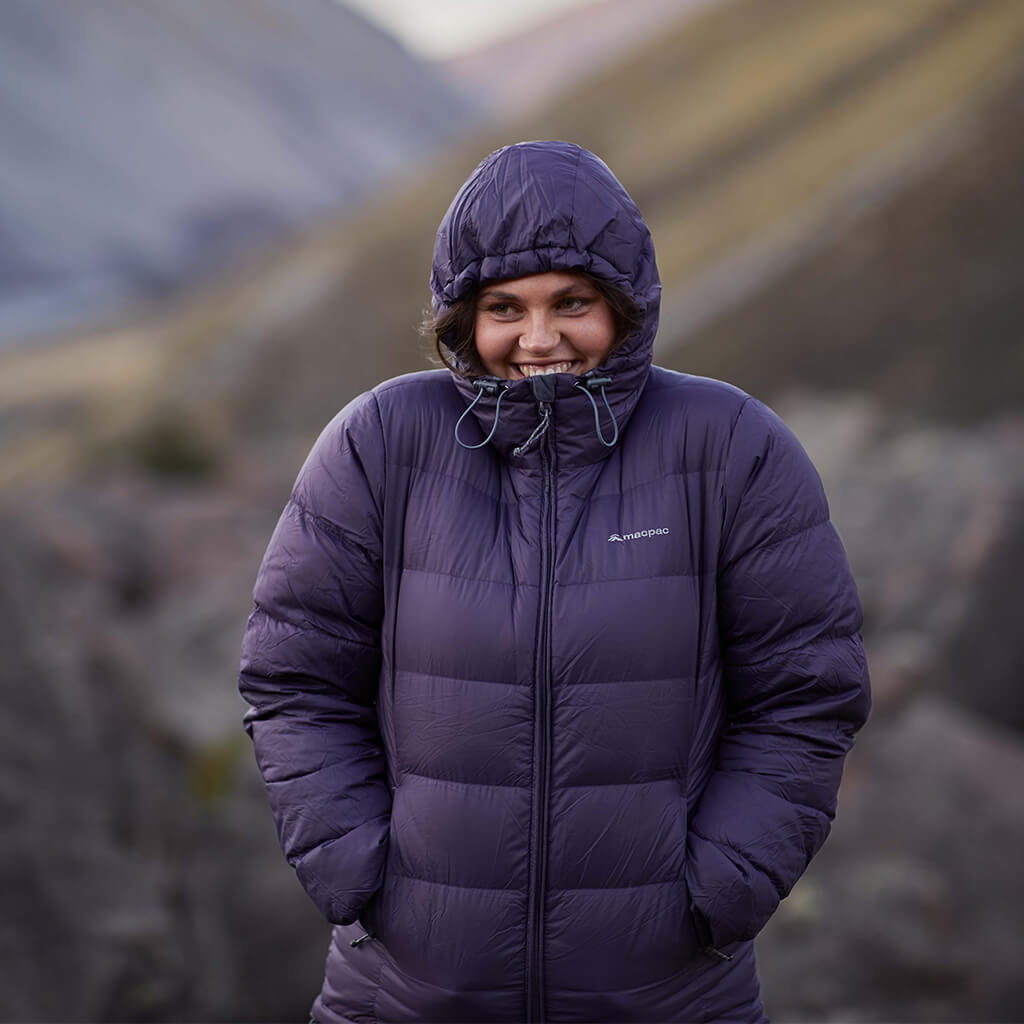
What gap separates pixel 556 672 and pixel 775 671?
0.43 meters

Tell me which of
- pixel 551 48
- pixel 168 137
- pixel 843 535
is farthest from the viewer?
pixel 551 48

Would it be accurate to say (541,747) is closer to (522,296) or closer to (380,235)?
(522,296)

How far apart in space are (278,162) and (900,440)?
272 ft

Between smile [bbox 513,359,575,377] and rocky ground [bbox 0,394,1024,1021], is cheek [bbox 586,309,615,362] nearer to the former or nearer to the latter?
smile [bbox 513,359,575,377]

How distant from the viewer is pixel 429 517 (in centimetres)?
238

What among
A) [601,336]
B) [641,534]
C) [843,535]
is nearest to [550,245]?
[601,336]

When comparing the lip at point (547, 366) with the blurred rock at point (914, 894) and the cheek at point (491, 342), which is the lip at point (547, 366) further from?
the blurred rock at point (914, 894)

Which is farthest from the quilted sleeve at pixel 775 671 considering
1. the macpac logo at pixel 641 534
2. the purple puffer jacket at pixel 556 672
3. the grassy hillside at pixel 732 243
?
the grassy hillside at pixel 732 243

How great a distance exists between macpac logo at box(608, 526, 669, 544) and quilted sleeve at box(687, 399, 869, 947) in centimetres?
12

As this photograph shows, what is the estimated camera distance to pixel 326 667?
240cm

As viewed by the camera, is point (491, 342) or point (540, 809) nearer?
point (540, 809)

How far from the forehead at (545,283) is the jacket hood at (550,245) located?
0.03 meters

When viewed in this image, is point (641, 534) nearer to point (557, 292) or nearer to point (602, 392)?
point (602, 392)

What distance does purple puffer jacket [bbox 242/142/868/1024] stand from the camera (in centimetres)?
227
